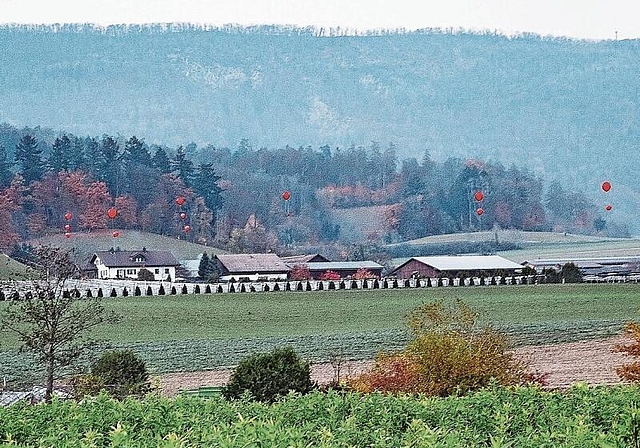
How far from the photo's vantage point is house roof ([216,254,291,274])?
7869 centimetres

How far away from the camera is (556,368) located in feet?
88.8

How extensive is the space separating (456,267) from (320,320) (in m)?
34.2

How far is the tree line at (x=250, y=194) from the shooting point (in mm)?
103250

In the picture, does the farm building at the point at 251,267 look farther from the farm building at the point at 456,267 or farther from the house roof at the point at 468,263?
the house roof at the point at 468,263

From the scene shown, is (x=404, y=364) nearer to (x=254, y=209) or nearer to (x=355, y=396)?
(x=355, y=396)

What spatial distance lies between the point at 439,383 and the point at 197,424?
9850 mm

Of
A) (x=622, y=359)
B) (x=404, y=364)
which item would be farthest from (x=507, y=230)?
(x=404, y=364)

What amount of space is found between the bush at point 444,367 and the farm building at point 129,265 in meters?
61.3

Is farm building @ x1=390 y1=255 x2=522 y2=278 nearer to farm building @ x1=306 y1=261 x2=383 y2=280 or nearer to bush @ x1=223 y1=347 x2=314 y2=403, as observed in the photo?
farm building @ x1=306 y1=261 x2=383 y2=280

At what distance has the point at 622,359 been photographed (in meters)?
28.8

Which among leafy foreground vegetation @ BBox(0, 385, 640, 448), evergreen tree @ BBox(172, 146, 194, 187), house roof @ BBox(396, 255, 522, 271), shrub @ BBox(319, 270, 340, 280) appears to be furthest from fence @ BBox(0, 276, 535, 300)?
evergreen tree @ BBox(172, 146, 194, 187)

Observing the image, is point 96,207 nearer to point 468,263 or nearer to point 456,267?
point 468,263

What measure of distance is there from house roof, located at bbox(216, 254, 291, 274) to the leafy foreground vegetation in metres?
69.9

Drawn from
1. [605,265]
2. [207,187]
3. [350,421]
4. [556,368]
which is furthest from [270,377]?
[207,187]
